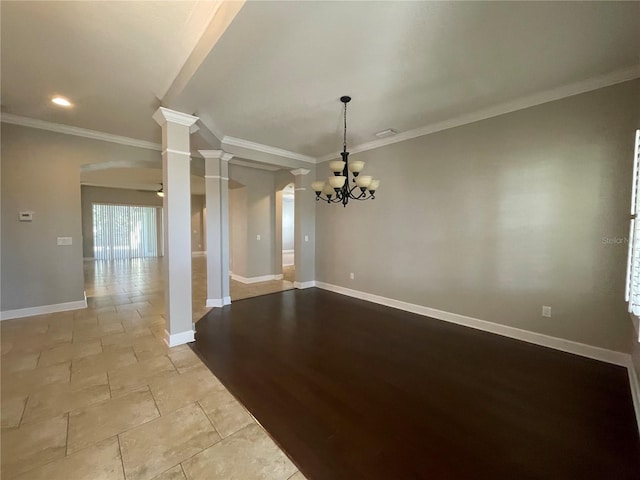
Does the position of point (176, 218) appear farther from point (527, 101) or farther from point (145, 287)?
point (527, 101)

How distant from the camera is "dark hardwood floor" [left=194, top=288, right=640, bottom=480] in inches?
64.7

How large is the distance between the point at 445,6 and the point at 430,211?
2755 mm

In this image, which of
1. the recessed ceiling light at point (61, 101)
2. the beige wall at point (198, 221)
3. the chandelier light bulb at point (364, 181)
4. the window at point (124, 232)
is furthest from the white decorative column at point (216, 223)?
the window at point (124, 232)

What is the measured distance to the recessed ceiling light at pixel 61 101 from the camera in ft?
10.7

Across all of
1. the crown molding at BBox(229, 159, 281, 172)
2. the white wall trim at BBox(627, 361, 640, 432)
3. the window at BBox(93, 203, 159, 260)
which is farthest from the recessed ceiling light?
the window at BBox(93, 203, 159, 260)

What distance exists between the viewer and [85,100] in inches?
130

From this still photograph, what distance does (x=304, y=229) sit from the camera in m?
6.08

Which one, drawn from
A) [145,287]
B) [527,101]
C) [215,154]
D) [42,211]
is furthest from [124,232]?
[527,101]

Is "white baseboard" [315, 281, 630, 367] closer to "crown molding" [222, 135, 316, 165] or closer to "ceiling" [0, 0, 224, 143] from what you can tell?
"crown molding" [222, 135, 316, 165]

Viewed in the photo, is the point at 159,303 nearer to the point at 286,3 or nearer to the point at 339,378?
the point at 339,378

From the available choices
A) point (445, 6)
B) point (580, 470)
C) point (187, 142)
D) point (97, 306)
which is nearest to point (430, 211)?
point (445, 6)

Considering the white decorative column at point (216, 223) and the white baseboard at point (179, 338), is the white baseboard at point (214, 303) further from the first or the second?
the white baseboard at point (179, 338)

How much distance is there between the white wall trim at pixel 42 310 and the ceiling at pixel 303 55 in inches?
113

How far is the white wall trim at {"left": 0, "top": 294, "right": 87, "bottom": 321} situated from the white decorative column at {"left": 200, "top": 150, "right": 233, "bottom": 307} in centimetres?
209
